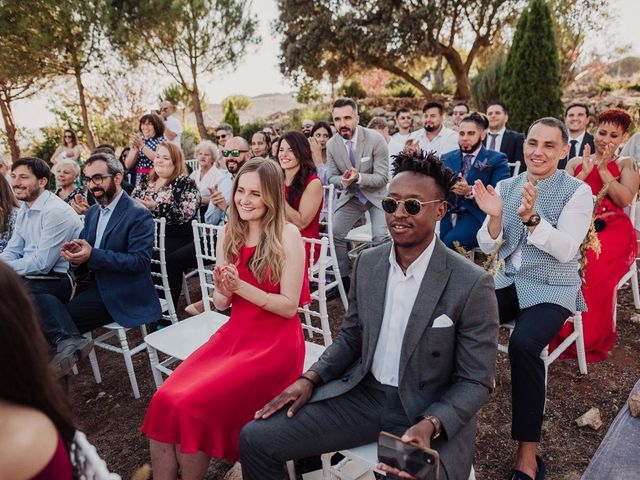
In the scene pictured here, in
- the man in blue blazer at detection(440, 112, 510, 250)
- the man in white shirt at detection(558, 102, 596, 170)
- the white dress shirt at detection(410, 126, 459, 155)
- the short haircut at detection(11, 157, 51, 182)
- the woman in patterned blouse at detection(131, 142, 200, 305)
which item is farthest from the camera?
the white dress shirt at detection(410, 126, 459, 155)

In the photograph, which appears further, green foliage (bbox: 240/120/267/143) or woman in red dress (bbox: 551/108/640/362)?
green foliage (bbox: 240/120/267/143)

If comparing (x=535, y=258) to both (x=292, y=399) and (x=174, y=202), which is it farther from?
(x=174, y=202)

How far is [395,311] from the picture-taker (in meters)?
2.11

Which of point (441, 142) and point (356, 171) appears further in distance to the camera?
point (441, 142)

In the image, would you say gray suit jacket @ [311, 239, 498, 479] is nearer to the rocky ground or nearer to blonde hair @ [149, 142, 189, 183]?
the rocky ground

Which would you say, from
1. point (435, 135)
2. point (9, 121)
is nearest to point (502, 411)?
point (435, 135)

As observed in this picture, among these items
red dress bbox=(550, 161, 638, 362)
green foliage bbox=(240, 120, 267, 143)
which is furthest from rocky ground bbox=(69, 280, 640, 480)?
green foliage bbox=(240, 120, 267, 143)

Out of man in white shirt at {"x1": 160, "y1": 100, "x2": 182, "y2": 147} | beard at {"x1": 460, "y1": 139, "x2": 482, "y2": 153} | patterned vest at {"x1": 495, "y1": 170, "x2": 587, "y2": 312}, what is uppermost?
man in white shirt at {"x1": 160, "y1": 100, "x2": 182, "y2": 147}

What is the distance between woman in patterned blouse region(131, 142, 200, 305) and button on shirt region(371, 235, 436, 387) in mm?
3096

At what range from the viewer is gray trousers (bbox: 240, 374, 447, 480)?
6.59 ft

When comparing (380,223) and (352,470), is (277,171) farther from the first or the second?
(380,223)

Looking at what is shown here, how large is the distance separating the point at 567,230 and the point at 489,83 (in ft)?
50.1

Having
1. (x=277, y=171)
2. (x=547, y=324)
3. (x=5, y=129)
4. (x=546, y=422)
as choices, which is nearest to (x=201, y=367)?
(x=277, y=171)

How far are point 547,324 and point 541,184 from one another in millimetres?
899
